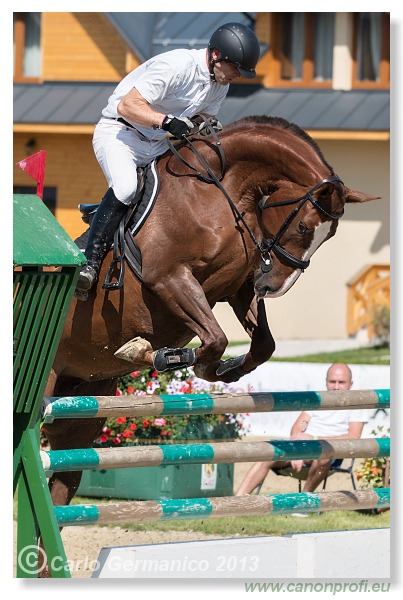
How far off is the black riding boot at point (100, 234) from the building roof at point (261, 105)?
1010cm

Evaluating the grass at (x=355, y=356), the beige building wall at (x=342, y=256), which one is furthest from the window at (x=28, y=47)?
the grass at (x=355, y=356)

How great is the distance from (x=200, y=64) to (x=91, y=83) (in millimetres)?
11148

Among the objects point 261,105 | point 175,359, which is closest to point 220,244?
point 175,359

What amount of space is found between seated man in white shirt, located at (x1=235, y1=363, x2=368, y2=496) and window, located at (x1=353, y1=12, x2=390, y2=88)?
9238 millimetres

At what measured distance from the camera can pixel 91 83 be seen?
1547cm

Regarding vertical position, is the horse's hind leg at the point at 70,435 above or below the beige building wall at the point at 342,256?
below

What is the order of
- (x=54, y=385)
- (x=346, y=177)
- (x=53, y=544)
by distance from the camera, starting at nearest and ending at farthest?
(x=53, y=544)
(x=54, y=385)
(x=346, y=177)

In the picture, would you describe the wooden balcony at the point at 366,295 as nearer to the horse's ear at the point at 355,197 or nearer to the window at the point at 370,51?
the window at the point at 370,51

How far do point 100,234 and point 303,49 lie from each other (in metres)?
11.2

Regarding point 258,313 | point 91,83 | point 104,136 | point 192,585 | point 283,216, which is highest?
point 91,83

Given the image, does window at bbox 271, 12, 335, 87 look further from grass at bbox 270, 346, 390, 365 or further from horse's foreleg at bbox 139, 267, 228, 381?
horse's foreleg at bbox 139, 267, 228, 381

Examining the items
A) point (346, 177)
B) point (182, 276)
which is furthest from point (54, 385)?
point (346, 177)

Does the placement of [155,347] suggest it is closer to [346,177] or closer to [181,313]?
[181,313]

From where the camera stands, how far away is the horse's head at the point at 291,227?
14.8 feet
